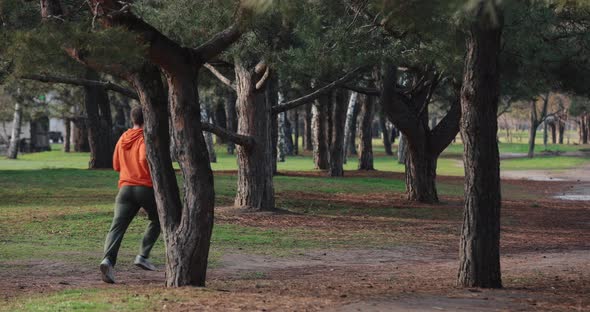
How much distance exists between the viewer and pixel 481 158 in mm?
10641

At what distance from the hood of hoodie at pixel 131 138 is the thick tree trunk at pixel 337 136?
2447cm

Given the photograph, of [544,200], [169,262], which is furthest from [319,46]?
[544,200]

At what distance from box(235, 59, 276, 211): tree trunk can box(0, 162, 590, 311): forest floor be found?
443mm

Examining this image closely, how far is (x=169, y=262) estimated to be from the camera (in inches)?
392

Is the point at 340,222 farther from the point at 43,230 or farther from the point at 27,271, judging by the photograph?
the point at 27,271

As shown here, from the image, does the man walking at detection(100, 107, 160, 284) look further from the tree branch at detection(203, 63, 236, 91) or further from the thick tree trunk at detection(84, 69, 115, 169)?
the thick tree trunk at detection(84, 69, 115, 169)

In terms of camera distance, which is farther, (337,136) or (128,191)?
(337,136)

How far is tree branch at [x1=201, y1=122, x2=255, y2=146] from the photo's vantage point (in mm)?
19109

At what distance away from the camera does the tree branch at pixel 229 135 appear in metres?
19.1

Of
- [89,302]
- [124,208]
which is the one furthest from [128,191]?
[89,302]

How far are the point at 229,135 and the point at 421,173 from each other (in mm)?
7783

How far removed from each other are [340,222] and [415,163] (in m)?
5.48

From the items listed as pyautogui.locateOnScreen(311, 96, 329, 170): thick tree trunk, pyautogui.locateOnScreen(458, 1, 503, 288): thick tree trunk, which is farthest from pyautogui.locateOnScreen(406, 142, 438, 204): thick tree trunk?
pyautogui.locateOnScreen(311, 96, 329, 170): thick tree trunk

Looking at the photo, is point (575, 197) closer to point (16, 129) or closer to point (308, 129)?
point (16, 129)
